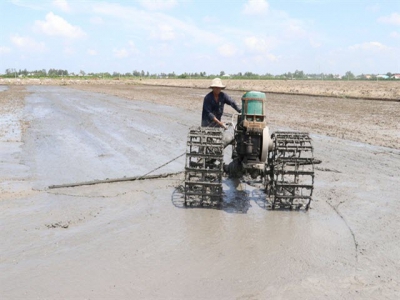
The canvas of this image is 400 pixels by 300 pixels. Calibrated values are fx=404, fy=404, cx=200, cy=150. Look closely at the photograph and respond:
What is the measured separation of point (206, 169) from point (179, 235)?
4.13 ft

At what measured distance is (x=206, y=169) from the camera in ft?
20.9

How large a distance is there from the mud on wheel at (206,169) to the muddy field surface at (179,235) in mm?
273

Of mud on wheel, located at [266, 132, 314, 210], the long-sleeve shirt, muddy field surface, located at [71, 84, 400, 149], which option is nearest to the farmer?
the long-sleeve shirt

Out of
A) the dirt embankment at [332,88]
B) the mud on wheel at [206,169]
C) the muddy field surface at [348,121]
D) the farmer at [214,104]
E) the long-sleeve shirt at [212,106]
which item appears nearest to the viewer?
the mud on wheel at [206,169]

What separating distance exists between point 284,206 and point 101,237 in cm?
299

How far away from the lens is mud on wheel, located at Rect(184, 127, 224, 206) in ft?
21.0

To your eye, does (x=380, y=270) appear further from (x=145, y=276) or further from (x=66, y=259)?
(x=66, y=259)

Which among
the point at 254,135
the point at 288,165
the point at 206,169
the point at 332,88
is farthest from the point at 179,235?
the point at 332,88

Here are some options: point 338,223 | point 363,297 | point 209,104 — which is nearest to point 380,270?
point 363,297

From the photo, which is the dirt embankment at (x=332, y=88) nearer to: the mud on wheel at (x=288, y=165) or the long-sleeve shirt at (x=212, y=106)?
the long-sleeve shirt at (x=212, y=106)

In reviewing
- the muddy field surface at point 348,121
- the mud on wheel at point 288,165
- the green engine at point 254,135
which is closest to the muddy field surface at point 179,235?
the mud on wheel at point 288,165

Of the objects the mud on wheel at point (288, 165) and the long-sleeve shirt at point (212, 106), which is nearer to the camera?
the mud on wheel at point (288, 165)

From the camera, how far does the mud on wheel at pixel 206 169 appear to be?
251 inches

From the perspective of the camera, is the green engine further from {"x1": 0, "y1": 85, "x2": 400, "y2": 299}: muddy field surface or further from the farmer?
the farmer
